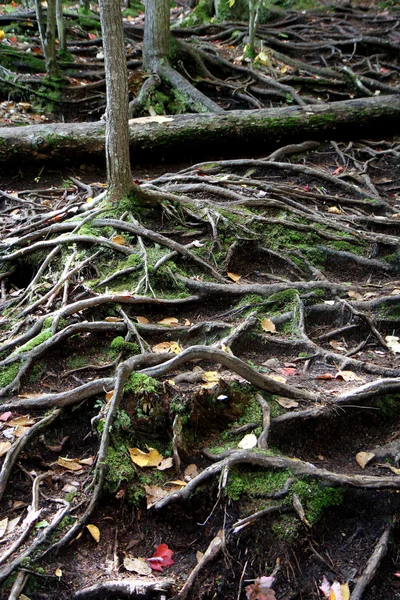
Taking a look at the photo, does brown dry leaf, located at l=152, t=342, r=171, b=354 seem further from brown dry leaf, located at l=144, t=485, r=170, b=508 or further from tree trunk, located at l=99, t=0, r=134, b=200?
tree trunk, located at l=99, t=0, r=134, b=200

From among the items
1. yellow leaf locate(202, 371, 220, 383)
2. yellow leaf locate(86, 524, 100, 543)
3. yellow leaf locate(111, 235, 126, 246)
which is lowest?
yellow leaf locate(86, 524, 100, 543)

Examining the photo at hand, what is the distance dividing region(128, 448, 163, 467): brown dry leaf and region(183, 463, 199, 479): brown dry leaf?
151 mm

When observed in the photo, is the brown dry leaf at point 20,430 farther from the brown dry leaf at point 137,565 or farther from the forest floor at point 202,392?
the brown dry leaf at point 137,565

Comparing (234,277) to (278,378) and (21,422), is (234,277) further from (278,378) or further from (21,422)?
(21,422)

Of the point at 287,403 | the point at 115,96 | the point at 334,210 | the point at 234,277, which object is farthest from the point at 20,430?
the point at 334,210

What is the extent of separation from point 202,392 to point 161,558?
900 mm

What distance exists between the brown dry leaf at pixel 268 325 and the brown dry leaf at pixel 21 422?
176 centimetres

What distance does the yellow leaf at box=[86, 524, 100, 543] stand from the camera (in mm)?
2742

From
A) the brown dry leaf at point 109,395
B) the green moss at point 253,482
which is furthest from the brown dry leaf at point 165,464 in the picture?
the brown dry leaf at point 109,395

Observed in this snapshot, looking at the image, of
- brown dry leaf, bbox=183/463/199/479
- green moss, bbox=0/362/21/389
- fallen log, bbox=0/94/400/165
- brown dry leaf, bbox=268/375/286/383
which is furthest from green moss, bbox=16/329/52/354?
fallen log, bbox=0/94/400/165

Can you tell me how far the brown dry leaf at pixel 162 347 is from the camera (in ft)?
12.4

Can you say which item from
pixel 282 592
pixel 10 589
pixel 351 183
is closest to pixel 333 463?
pixel 282 592

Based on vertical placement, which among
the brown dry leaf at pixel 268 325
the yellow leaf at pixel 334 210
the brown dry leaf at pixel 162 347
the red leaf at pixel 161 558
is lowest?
Result: the red leaf at pixel 161 558

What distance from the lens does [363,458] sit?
10.4 feet
